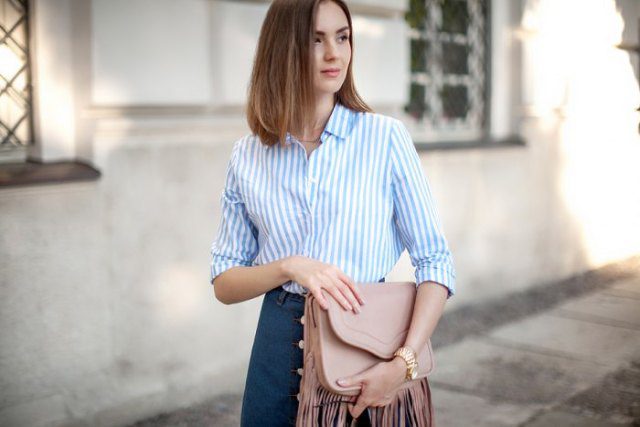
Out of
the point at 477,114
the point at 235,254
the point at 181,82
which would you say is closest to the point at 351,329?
the point at 235,254

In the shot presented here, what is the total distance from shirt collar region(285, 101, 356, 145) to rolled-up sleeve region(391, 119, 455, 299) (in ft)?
0.35

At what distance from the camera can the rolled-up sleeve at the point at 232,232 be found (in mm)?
1997

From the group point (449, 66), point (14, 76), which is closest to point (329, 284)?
point (14, 76)

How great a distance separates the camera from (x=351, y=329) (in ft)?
5.62

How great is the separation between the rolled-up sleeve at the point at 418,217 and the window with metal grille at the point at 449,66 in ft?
14.9

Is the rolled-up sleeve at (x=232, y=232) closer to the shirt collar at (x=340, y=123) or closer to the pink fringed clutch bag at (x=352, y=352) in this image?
the shirt collar at (x=340, y=123)

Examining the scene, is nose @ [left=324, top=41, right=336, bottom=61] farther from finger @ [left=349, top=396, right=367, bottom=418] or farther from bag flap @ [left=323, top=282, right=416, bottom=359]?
finger @ [left=349, top=396, right=367, bottom=418]

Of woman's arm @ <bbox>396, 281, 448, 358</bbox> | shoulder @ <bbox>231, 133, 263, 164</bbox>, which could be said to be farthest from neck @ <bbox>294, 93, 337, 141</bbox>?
woman's arm @ <bbox>396, 281, 448, 358</bbox>

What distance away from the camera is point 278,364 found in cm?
190

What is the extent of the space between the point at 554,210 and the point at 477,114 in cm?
129

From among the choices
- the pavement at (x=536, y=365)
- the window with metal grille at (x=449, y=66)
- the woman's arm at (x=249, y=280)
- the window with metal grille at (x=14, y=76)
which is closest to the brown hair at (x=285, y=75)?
the woman's arm at (x=249, y=280)

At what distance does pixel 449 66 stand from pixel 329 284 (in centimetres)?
528

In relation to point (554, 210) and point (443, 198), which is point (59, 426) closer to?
point (443, 198)

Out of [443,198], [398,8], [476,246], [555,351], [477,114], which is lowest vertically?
[555,351]
